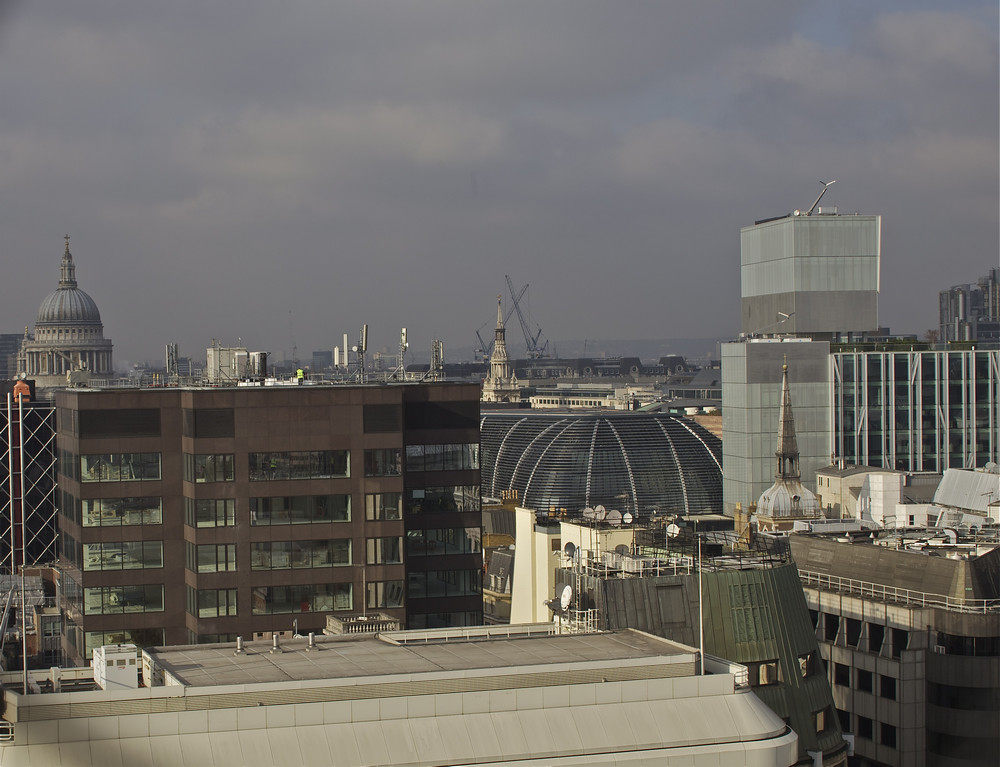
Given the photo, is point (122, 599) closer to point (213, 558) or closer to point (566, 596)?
point (213, 558)

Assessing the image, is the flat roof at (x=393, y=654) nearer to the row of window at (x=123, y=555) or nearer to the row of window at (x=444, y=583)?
the row of window at (x=123, y=555)

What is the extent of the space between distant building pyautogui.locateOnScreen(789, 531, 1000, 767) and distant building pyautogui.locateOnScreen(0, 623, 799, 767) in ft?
84.2

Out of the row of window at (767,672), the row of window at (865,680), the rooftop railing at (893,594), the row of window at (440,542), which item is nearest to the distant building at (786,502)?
the rooftop railing at (893,594)

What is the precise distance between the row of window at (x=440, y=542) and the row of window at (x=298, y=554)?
4149 mm

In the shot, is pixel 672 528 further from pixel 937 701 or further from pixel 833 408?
pixel 833 408

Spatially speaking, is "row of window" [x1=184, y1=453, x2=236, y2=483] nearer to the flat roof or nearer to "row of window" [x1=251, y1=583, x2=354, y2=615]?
"row of window" [x1=251, y1=583, x2=354, y2=615]

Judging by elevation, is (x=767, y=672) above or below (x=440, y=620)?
above

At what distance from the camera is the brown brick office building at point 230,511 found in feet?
225

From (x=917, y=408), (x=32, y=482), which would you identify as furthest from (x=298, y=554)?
(x=917, y=408)

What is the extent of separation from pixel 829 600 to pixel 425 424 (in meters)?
21.6

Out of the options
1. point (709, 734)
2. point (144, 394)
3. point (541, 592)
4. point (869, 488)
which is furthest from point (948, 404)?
point (709, 734)

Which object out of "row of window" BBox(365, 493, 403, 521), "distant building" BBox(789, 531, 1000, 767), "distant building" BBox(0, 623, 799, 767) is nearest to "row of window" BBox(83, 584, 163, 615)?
"row of window" BBox(365, 493, 403, 521)

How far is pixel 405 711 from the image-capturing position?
35.1 meters

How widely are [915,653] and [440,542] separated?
2317cm
